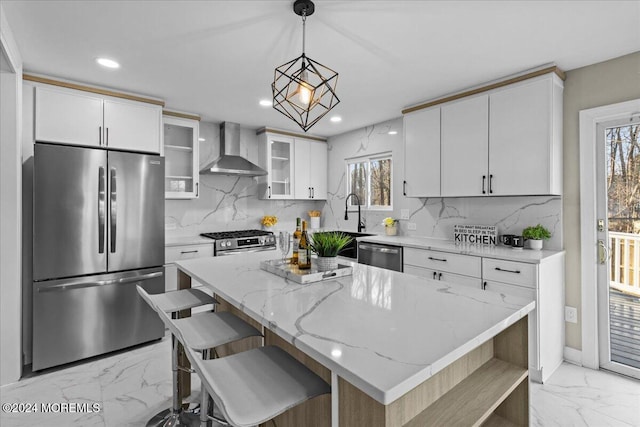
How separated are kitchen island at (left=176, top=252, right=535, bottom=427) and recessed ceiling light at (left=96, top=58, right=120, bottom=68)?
6.18 feet

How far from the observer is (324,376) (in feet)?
4.35

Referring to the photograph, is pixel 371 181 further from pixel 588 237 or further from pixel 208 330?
pixel 208 330

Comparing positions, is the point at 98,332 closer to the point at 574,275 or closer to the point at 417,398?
the point at 417,398

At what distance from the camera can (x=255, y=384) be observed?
3.61 feet

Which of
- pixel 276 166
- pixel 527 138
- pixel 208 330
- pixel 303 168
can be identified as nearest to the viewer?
pixel 208 330

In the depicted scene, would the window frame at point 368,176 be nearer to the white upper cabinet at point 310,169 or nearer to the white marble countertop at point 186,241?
the white upper cabinet at point 310,169

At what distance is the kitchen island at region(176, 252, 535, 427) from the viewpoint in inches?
35.1

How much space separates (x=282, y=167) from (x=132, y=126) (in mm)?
2083

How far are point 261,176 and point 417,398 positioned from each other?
12.4ft

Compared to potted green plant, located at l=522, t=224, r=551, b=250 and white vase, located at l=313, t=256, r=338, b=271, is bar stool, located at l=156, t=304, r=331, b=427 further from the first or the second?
potted green plant, located at l=522, t=224, r=551, b=250

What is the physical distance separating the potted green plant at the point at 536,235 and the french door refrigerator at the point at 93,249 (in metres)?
3.31

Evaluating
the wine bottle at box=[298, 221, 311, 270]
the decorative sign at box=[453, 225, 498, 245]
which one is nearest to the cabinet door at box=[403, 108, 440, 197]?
the decorative sign at box=[453, 225, 498, 245]

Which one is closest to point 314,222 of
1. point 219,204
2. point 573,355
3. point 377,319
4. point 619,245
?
point 219,204

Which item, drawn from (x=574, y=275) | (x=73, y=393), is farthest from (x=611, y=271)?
(x=73, y=393)
